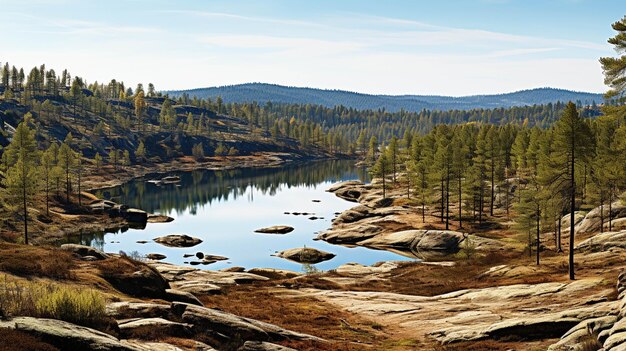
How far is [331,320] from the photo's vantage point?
113 ft

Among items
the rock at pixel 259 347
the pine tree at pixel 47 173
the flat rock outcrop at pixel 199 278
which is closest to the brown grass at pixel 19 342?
the rock at pixel 259 347

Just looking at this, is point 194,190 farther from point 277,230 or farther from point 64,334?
point 64,334

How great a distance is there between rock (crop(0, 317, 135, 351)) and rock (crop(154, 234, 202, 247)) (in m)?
71.5

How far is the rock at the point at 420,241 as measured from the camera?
80688mm

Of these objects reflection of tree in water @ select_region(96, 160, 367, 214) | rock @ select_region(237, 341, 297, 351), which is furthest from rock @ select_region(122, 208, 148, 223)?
rock @ select_region(237, 341, 297, 351)

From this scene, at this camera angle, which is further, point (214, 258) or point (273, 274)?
point (214, 258)

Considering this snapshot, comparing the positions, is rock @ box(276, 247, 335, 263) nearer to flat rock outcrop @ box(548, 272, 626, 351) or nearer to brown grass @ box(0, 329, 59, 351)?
flat rock outcrop @ box(548, 272, 626, 351)

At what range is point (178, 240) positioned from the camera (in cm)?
8831

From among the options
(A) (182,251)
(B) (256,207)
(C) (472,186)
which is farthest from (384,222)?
(B) (256,207)

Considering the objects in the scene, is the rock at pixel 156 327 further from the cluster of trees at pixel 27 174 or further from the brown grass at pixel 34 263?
the cluster of trees at pixel 27 174

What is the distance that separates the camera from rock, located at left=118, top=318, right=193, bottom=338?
833 inches

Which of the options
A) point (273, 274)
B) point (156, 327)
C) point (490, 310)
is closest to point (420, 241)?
point (273, 274)

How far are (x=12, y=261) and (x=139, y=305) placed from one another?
9.53m

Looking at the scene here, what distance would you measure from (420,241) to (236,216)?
48.9 meters
